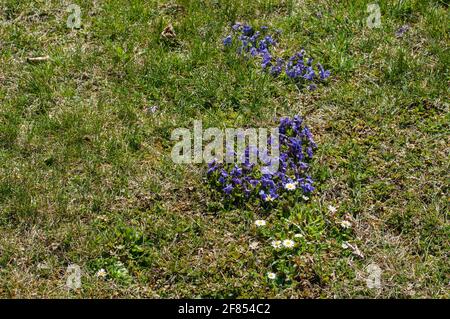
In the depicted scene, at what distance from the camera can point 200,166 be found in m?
4.73

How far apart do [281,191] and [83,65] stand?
7.42 feet

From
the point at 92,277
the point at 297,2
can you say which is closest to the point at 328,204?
the point at 92,277

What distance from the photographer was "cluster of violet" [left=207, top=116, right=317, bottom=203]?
453cm

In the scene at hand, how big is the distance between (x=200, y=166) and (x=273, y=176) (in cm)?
56

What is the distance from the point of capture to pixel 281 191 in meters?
4.56

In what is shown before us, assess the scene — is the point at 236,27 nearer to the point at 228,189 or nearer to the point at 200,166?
the point at 200,166
